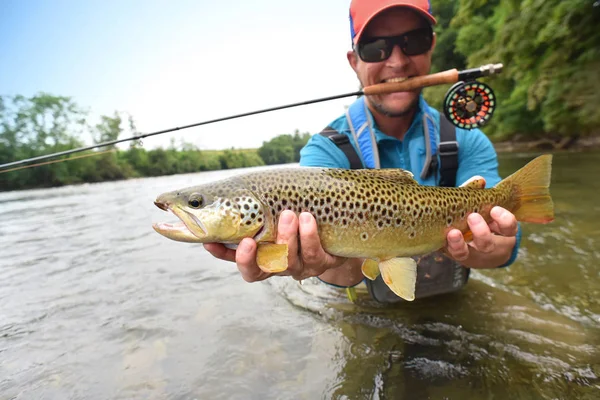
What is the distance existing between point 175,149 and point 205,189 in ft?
273

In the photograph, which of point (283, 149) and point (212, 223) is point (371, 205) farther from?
point (283, 149)

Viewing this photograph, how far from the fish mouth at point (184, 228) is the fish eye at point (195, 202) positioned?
0.16 feet

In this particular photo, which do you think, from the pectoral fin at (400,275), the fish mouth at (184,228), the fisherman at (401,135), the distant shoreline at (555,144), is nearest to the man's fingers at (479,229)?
the pectoral fin at (400,275)

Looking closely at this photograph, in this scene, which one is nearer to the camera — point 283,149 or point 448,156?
point 448,156

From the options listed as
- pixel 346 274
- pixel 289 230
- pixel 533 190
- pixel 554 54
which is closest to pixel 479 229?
pixel 533 190

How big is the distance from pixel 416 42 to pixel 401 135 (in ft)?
2.65

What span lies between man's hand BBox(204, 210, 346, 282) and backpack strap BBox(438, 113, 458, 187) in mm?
1592

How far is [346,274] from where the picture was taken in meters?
2.82

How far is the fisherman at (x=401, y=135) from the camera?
118 inches

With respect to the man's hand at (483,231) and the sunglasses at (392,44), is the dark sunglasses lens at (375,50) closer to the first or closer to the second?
the sunglasses at (392,44)

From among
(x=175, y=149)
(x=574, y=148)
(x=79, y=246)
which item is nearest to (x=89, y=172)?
(x=175, y=149)

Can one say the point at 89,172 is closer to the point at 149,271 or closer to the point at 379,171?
the point at 149,271

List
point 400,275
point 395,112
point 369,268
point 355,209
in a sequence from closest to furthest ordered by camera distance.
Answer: point 355,209 < point 400,275 < point 369,268 < point 395,112

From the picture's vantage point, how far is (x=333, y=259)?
2.18 m
